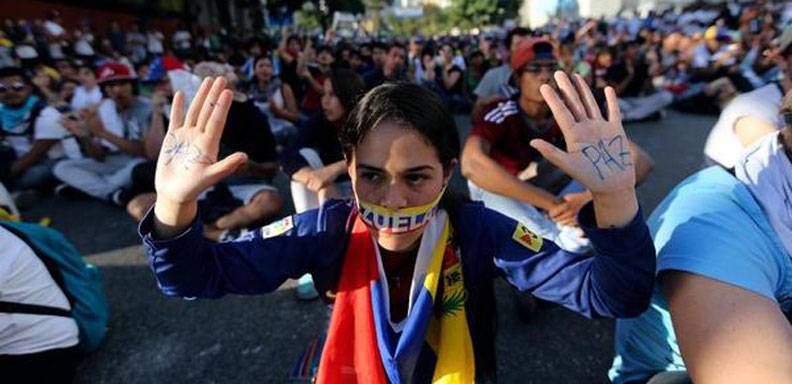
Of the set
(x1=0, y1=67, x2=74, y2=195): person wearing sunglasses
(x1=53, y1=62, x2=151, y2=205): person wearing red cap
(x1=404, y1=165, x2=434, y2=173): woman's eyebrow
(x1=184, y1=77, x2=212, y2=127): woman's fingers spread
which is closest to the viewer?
(x1=184, y1=77, x2=212, y2=127): woman's fingers spread

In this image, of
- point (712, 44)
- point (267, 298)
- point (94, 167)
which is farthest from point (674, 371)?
point (712, 44)

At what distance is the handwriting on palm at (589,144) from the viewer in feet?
3.52

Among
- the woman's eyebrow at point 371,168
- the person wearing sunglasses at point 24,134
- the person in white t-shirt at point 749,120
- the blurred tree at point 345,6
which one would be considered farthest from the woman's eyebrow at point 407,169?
the blurred tree at point 345,6

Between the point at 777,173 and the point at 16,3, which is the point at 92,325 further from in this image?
the point at 16,3

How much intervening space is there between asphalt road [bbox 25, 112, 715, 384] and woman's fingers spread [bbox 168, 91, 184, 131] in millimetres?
1396

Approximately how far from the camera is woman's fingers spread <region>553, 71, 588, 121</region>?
1120mm

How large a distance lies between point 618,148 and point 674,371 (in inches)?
28.9

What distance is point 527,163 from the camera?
282 cm

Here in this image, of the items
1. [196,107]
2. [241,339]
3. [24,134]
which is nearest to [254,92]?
[24,134]

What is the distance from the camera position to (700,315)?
1.13 meters

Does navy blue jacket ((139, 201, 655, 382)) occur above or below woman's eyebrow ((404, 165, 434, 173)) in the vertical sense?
below

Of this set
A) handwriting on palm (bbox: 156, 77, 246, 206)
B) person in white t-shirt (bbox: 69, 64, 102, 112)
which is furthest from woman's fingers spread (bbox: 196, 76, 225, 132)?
person in white t-shirt (bbox: 69, 64, 102, 112)

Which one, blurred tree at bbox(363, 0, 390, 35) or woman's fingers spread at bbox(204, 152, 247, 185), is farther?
blurred tree at bbox(363, 0, 390, 35)

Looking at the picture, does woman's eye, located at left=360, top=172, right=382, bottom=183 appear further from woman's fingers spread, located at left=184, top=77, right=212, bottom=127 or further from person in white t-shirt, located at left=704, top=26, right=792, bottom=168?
person in white t-shirt, located at left=704, top=26, right=792, bottom=168
